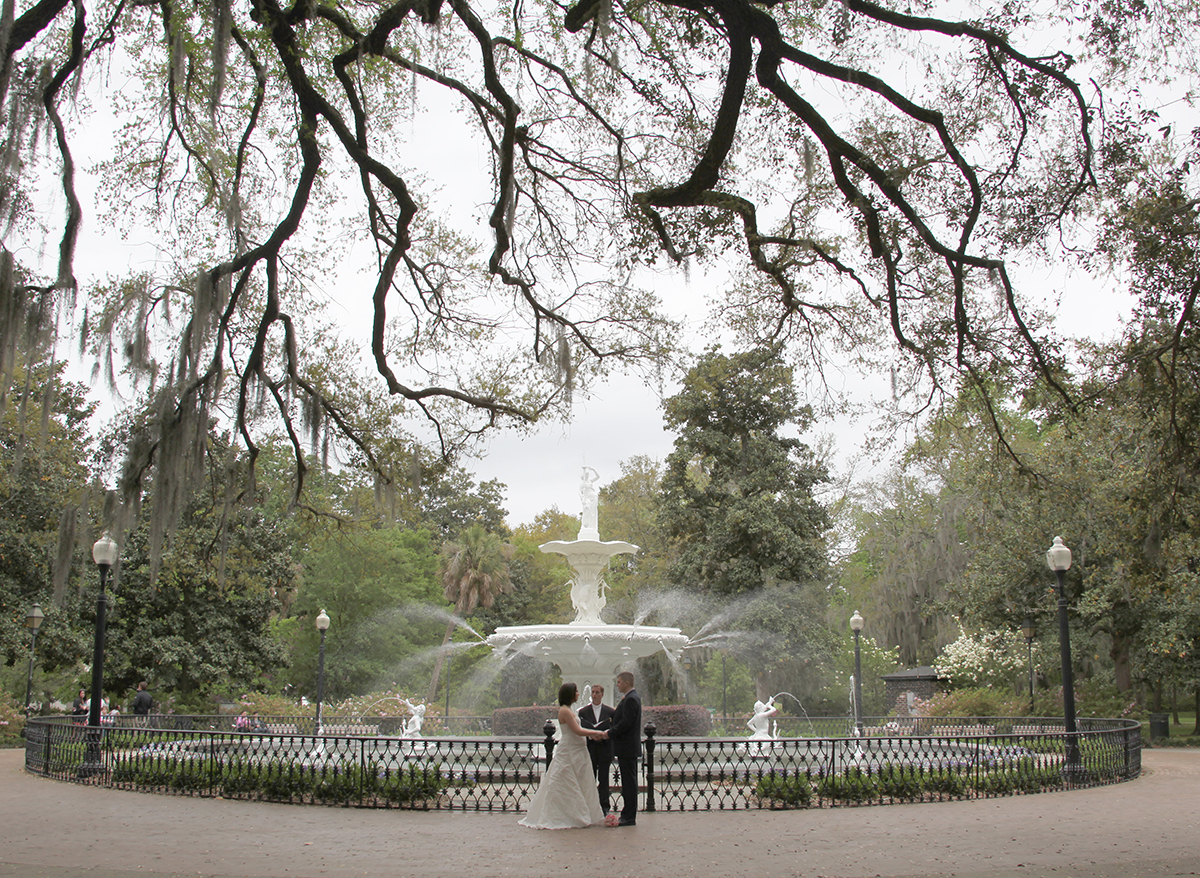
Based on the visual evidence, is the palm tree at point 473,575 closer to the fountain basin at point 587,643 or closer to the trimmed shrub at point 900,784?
the fountain basin at point 587,643

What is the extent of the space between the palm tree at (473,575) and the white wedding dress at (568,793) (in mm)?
32142

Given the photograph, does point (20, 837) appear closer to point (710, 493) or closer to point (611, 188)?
point (611, 188)

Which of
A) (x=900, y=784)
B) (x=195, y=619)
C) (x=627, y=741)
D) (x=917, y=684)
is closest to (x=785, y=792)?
(x=900, y=784)

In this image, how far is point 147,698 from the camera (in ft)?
60.9

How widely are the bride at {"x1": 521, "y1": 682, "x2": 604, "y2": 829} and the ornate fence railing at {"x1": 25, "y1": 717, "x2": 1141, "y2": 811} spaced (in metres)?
0.57

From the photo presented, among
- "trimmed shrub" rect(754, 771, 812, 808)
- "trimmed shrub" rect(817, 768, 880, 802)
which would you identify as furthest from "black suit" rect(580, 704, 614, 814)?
"trimmed shrub" rect(817, 768, 880, 802)

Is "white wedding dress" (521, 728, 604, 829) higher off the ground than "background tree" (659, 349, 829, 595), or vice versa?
"background tree" (659, 349, 829, 595)

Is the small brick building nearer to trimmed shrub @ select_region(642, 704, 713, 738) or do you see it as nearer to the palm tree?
the palm tree

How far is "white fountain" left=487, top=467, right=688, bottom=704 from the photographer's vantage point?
48.5ft

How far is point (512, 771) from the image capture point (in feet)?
41.2

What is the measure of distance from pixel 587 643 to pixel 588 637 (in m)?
0.13

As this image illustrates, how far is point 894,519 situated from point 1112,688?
12.8 meters

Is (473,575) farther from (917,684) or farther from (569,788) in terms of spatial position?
(569,788)

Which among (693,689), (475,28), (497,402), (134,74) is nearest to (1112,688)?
(693,689)
